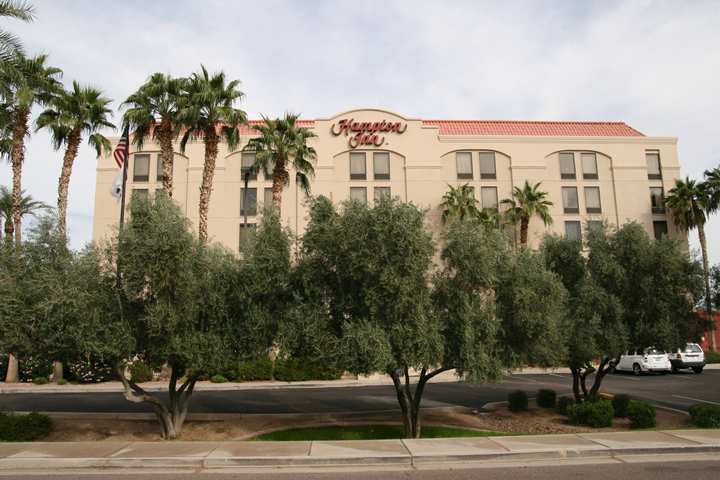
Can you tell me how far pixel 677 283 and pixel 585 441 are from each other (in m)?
6.37

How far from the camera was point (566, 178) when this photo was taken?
4319cm

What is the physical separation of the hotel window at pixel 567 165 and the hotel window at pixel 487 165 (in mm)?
5441

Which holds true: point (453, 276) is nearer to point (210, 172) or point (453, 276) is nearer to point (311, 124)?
point (210, 172)

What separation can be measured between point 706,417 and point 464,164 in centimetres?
3035

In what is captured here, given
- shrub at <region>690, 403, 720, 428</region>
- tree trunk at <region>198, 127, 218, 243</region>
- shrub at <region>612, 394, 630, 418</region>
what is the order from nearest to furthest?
shrub at <region>690, 403, 720, 428</region> → shrub at <region>612, 394, 630, 418</region> → tree trunk at <region>198, 127, 218, 243</region>

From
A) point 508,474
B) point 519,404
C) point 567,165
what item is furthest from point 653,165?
point 508,474

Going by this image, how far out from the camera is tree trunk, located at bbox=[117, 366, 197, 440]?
46.8 feet

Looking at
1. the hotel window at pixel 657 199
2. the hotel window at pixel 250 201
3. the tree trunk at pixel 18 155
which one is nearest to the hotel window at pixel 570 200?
the hotel window at pixel 657 199

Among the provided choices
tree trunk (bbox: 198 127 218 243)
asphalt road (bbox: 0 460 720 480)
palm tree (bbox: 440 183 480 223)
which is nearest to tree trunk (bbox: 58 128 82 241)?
tree trunk (bbox: 198 127 218 243)

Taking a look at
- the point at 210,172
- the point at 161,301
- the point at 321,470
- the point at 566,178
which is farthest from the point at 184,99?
the point at 566,178

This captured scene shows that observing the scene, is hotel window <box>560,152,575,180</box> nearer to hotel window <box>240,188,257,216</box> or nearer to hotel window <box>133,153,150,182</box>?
hotel window <box>240,188,257,216</box>

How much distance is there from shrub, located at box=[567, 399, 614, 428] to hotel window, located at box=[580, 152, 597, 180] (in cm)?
3017

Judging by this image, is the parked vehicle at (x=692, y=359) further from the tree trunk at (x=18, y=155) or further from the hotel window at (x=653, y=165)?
the tree trunk at (x=18, y=155)

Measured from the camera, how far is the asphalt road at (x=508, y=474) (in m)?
9.68
